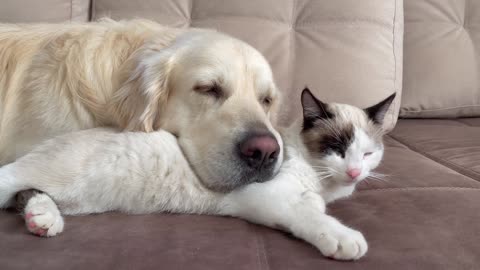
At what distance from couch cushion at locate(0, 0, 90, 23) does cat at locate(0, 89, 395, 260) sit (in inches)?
45.9

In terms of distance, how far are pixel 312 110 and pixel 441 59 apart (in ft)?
4.64

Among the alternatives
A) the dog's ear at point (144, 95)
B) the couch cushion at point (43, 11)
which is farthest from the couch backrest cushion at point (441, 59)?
the couch cushion at point (43, 11)

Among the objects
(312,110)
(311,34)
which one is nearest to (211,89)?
(312,110)

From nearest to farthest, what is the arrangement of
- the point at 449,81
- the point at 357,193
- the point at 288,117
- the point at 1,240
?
the point at 1,240 < the point at 357,193 < the point at 288,117 < the point at 449,81

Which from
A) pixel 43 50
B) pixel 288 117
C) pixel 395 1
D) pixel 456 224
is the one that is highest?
pixel 395 1

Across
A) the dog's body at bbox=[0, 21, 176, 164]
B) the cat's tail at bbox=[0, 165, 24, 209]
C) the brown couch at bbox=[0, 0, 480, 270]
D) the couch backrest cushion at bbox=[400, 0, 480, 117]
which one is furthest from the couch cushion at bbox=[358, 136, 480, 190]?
the cat's tail at bbox=[0, 165, 24, 209]

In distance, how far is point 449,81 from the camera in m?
2.50

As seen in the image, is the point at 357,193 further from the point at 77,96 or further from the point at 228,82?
the point at 77,96

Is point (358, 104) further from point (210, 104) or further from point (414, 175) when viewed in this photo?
point (210, 104)

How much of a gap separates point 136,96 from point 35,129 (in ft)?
1.24

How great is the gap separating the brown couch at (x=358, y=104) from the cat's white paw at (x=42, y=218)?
25mm

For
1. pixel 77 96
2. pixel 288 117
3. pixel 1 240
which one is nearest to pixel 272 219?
pixel 1 240

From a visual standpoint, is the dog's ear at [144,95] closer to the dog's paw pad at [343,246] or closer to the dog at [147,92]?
the dog at [147,92]

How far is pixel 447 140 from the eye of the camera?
2.05m
